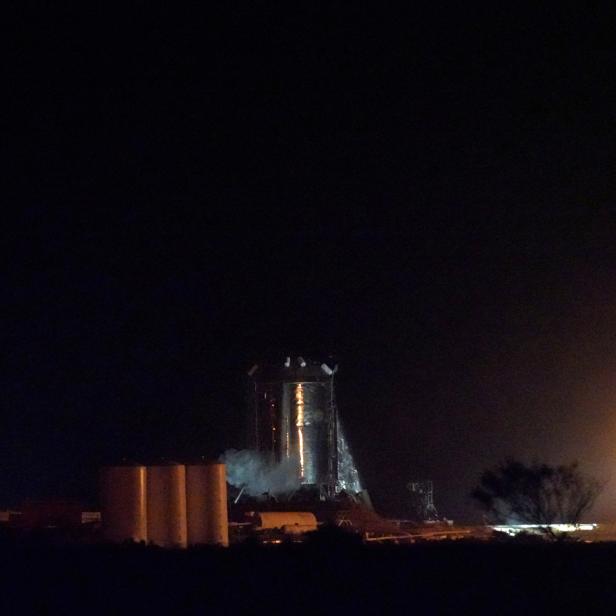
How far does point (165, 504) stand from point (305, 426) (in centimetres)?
2969

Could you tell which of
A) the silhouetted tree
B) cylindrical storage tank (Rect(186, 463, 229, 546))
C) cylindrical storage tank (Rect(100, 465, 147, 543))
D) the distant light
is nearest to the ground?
cylindrical storage tank (Rect(100, 465, 147, 543))

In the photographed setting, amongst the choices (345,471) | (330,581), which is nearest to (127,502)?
(330,581)

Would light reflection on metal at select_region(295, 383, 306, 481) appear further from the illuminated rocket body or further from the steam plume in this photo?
the steam plume

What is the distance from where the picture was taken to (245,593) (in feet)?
55.6

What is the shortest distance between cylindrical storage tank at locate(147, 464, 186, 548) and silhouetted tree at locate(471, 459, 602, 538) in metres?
12.1

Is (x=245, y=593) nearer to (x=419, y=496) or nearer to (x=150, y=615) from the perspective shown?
(x=150, y=615)

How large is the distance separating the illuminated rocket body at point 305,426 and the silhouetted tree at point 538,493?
19619 millimetres

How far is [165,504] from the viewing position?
1158 inches

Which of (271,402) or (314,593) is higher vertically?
(271,402)

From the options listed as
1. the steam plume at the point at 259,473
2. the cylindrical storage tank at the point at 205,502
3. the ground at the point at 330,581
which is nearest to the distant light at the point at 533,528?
the cylindrical storage tank at the point at 205,502

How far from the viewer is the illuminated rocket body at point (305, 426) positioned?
58.8 metres

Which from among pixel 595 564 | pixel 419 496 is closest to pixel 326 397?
pixel 419 496

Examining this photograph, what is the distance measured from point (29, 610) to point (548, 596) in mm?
7109

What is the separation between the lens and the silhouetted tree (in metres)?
37.0
